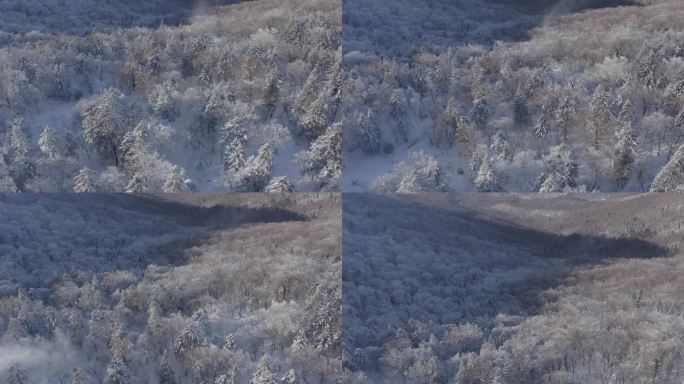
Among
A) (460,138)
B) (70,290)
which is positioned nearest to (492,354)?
(460,138)

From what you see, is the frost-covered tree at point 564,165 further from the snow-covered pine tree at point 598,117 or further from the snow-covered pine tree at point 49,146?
the snow-covered pine tree at point 49,146

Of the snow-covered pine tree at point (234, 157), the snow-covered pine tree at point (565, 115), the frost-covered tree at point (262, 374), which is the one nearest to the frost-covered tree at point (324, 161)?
the snow-covered pine tree at point (234, 157)

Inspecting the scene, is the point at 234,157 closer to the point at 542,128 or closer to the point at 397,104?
the point at 397,104

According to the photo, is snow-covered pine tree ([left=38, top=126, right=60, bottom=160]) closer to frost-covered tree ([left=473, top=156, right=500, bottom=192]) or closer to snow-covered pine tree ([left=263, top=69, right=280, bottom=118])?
snow-covered pine tree ([left=263, top=69, right=280, bottom=118])

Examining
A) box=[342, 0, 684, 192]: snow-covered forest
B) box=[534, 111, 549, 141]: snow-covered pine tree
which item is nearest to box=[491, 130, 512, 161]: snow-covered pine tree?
box=[342, 0, 684, 192]: snow-covered forest

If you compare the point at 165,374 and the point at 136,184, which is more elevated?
the point at 136,184

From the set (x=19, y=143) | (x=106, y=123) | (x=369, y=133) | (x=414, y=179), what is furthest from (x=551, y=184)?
(x=19, y=143)
